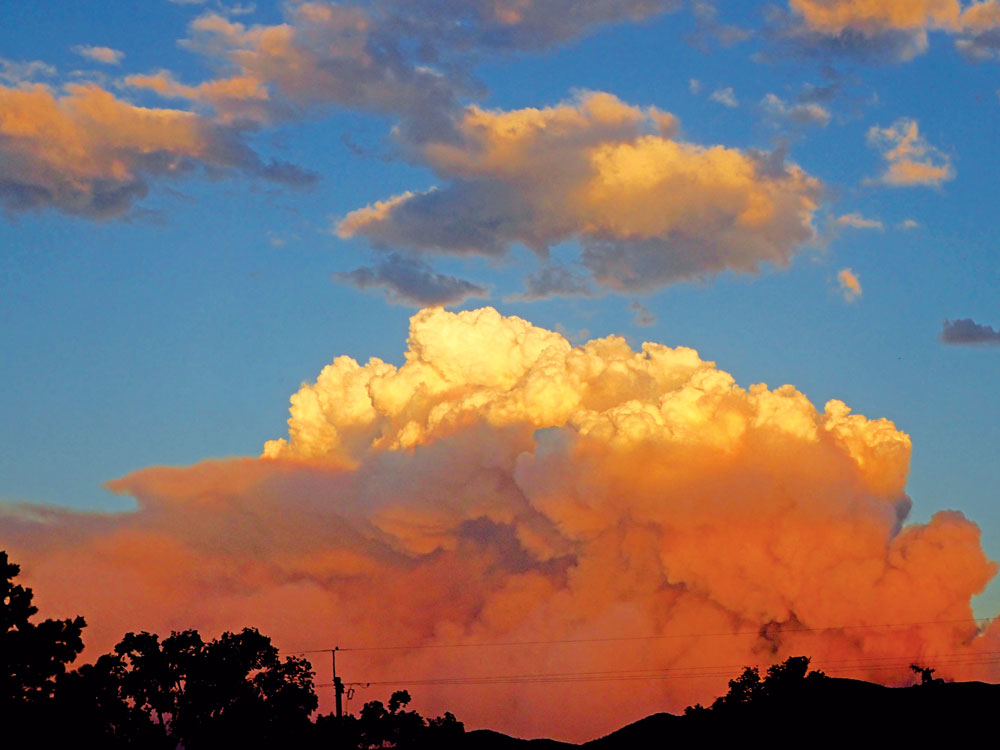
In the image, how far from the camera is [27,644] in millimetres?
74875

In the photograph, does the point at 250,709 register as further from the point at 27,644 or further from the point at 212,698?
the point at 27,644

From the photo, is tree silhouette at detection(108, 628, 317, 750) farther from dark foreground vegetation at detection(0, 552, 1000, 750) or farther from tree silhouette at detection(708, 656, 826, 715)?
tree silhouette at detection(708, 656, 826, 715)

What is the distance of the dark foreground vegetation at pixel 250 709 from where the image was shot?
75062 millimetres

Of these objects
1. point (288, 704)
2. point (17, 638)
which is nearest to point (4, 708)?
point (17, 638)

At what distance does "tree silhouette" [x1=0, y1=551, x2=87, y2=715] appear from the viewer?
7444 cm

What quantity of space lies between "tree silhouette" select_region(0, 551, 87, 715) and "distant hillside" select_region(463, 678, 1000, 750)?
59758mm

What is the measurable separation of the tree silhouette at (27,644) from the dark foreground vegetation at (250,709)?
6 cm

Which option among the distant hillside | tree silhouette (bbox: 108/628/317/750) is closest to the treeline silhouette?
tree silhouette (bbox: 108/628/317/750)

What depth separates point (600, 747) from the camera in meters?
144

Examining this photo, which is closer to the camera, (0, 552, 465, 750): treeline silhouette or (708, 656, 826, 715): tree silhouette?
(0, 552, 465, 750): treeline silhouette

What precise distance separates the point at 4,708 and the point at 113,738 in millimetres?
30519

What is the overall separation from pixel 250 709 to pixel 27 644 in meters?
52.6

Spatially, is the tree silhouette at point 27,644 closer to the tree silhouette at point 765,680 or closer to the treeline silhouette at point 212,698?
the treeline silhouette at point 212,698

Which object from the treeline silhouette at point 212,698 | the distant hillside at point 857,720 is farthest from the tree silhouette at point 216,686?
the distant hillside at point 857,720
